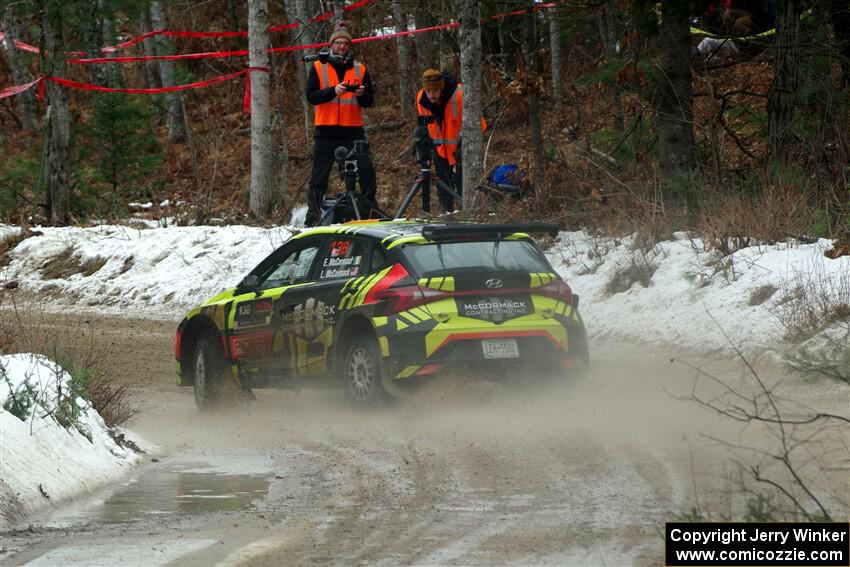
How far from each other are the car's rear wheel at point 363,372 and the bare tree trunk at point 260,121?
1158 cm

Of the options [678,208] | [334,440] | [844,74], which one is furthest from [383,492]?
[844,74]

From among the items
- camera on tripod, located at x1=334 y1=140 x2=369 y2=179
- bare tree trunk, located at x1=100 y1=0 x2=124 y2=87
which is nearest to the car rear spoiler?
camera on tripod, located at x1=334 y1=140 x2=369 y2=179

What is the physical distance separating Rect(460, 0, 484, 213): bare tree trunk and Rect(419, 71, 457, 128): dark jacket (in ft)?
3.57

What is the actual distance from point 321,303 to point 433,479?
3.49 meters

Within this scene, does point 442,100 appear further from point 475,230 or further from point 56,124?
point 475,230

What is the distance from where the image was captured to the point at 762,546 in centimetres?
529

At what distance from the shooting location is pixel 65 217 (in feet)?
78.6

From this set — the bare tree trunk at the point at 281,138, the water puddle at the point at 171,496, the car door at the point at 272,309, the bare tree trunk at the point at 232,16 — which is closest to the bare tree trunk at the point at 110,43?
the bare tree trunk at the point at 232,16

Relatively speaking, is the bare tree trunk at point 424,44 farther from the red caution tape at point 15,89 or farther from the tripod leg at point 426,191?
the tripod leg at point 426,191

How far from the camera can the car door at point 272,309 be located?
1134 centimetres

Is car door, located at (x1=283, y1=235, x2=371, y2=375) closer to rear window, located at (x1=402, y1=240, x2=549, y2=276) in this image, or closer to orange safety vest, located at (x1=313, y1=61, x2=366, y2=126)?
rear window, located at (x1=402, y1=240, x2=549, y2=276)

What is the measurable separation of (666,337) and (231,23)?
28469mm

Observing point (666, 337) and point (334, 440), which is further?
point (666, 337)

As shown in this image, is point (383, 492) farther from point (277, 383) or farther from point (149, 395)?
point (149, 395)
